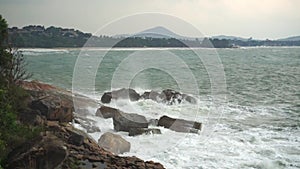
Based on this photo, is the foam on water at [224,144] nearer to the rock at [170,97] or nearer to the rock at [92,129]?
the rock at [92,129]

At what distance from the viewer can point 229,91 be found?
30.4m

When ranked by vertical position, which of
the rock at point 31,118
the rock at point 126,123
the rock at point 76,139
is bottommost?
the rock at point 126,123

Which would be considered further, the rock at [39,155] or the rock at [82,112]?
the rock at [82,112]

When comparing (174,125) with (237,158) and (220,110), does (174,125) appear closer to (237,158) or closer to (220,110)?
(237,158)

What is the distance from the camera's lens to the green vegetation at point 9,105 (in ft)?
32.3

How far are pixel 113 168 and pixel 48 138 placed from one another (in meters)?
1.98

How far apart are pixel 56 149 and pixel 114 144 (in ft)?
11.6

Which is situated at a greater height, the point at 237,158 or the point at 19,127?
the point at 19,127

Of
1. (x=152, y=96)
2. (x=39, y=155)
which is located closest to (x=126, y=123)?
(x=39, y=155)

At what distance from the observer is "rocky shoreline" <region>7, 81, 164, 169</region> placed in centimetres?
902

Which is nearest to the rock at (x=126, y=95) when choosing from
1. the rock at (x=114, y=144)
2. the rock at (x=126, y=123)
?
the rock at (x=126, y=123)

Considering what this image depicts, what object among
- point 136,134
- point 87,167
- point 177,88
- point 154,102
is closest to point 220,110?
point 154,102

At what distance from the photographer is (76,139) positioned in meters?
11.0

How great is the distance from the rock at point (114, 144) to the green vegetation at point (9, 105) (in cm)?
250
